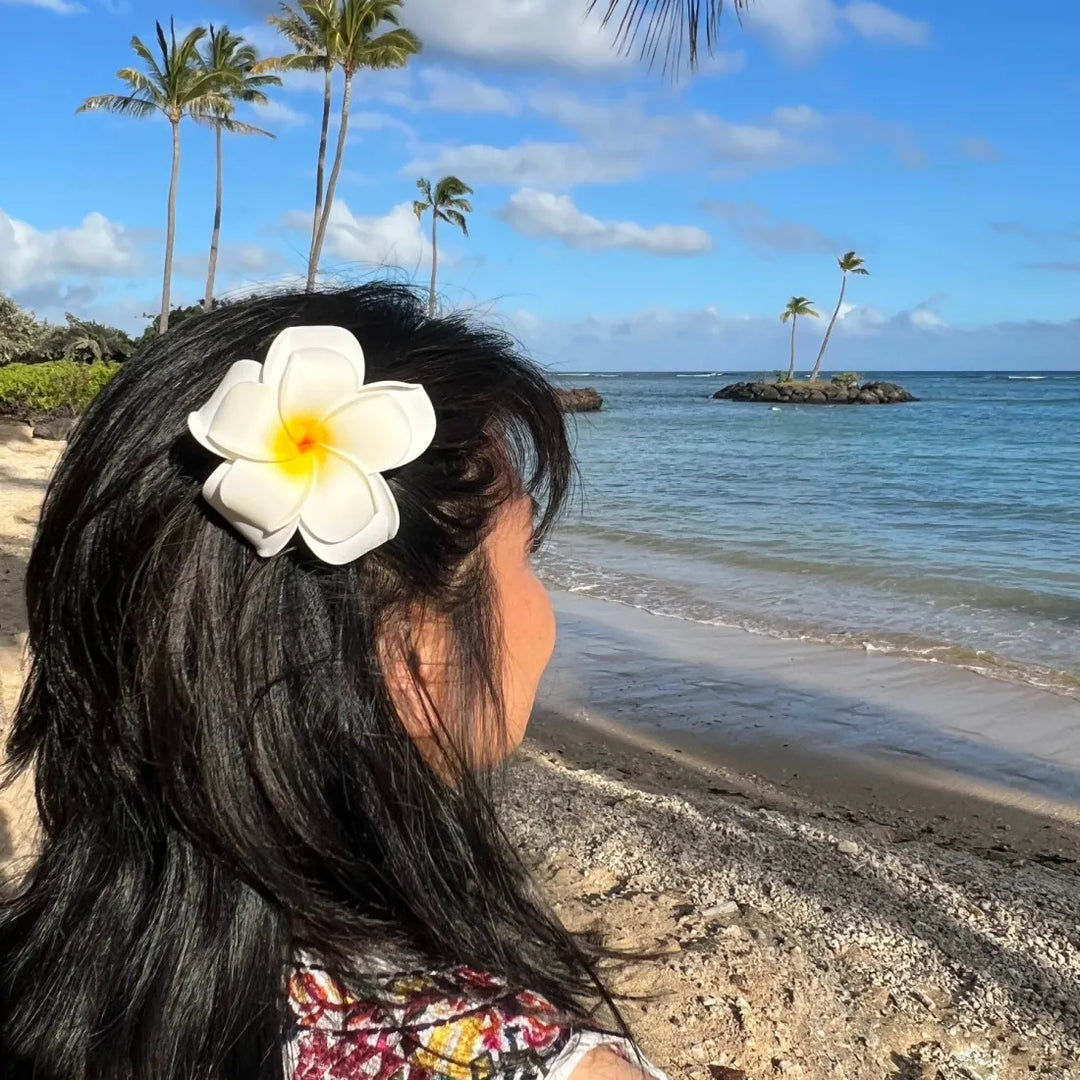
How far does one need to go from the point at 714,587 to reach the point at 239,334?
9.82 metres

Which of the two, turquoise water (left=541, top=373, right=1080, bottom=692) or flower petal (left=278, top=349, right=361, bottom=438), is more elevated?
flower petal (left=278, top=349, right=361, bottom=438)

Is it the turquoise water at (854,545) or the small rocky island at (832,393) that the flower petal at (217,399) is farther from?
the small rocky island at (832,393)

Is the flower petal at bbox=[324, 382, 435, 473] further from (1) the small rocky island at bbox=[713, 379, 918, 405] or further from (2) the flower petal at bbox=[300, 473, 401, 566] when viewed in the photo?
(1) the small rocky island at bbox=[713, 379, 918, 405]

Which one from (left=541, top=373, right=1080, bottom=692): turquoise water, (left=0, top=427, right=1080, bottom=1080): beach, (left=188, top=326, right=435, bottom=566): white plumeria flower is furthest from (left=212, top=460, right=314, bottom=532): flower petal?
(left=0, top=427, right=1080, bottom=1080): beach

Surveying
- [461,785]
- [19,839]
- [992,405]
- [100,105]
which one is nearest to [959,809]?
[19,839]

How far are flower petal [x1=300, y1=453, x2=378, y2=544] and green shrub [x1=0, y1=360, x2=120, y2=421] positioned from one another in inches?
743

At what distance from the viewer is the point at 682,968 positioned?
2.98 m

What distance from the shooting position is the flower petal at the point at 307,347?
0.83 metres

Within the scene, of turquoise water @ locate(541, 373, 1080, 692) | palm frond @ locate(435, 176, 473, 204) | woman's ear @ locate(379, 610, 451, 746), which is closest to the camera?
woman's ear @ locate(379, 610, 451, 746)

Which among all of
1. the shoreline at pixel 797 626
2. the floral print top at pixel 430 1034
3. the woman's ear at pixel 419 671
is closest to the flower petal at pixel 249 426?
the woman's ear at pixel 419 671

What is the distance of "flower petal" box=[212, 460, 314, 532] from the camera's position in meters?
0.80

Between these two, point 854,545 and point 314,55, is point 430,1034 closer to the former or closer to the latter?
point 854,545

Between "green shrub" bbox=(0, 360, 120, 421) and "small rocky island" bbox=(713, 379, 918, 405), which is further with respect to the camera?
"small rocky island" bbox=(713, 379, 918, 405)

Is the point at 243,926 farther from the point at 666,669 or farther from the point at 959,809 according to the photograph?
the point at 666,669
